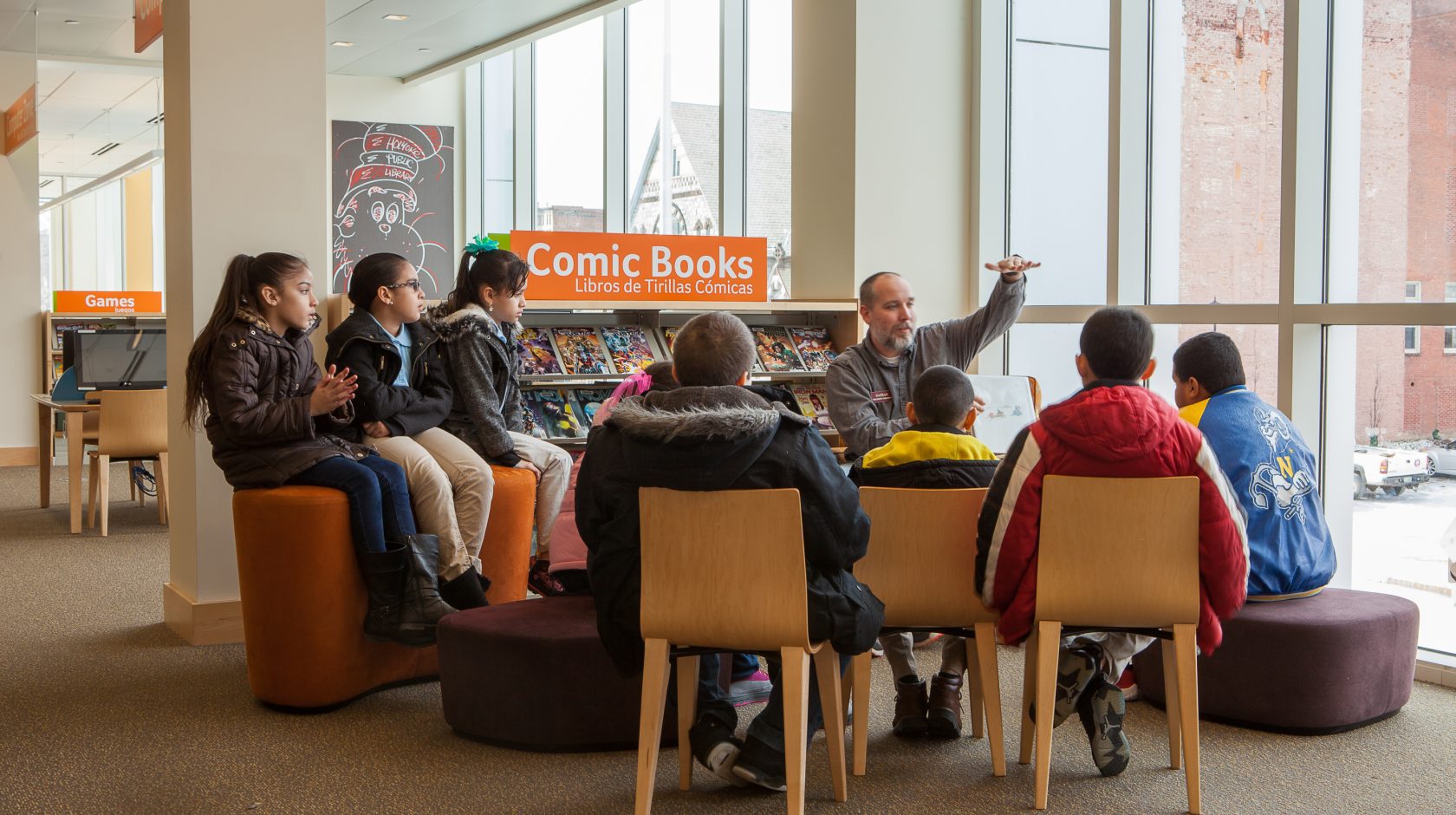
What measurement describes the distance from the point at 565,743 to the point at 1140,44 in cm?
391

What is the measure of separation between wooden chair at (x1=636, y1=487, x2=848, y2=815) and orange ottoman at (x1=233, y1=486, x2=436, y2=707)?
1438 millimetres

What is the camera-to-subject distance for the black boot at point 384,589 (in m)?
3.98

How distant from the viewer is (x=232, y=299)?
4.16m

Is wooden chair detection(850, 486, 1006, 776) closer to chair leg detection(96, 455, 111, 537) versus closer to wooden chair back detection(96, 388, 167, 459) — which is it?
wooden chair back detection(96, 388, 167, 459)

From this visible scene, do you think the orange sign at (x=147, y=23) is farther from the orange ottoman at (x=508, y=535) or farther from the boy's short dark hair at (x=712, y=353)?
the boy's short dark hair at (x=712, y=353)

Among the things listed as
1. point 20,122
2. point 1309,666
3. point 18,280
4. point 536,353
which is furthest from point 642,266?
point 18,280

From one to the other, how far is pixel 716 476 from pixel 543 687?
99cm

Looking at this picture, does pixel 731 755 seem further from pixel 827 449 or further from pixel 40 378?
pixel 40 378

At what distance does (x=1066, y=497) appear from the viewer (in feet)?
10.3

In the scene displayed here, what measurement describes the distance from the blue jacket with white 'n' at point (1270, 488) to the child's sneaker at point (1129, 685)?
0.50 meters

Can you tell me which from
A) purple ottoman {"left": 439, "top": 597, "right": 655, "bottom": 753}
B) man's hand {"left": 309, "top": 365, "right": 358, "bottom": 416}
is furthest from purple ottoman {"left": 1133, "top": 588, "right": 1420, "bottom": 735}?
man's hand {"left": 309, "top": 365, "right": 358, "bottom": 416}

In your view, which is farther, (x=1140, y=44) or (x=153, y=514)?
(x=153, y=514)

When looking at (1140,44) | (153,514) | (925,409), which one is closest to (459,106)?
(153,514)

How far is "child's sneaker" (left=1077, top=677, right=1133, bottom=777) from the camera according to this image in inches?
130
